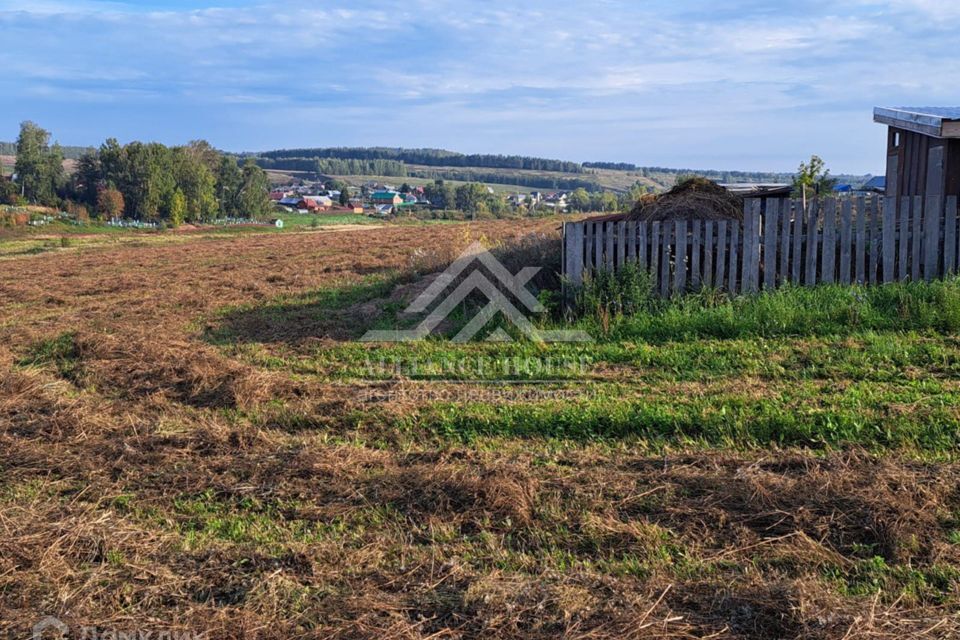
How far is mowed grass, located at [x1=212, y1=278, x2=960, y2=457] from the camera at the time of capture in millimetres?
5387

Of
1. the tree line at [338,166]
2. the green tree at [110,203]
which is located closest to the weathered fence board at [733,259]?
the green tree at [110,203]

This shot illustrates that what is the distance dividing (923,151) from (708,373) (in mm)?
8023

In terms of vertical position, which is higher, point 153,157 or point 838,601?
point 153,157

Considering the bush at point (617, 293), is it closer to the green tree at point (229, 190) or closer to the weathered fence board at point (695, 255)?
the weathered fence board at point (695, 255)

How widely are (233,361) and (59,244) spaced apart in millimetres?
37434

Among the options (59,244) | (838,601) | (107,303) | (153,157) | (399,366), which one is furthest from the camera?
(153,157)

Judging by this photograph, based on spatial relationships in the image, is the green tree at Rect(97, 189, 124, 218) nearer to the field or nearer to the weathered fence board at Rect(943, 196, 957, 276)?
the field

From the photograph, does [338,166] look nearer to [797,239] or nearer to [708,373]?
[797,239]

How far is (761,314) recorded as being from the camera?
816cm

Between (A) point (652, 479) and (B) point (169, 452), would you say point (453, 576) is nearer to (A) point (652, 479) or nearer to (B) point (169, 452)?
(A) point (652, 479)

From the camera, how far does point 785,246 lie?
9.39 meters

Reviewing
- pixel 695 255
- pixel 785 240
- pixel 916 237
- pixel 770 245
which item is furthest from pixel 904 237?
pixel 695 255

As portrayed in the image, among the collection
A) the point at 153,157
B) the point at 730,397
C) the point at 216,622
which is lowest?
the point at 216,622

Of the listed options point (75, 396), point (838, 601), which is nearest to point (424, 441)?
point (838, 601)
